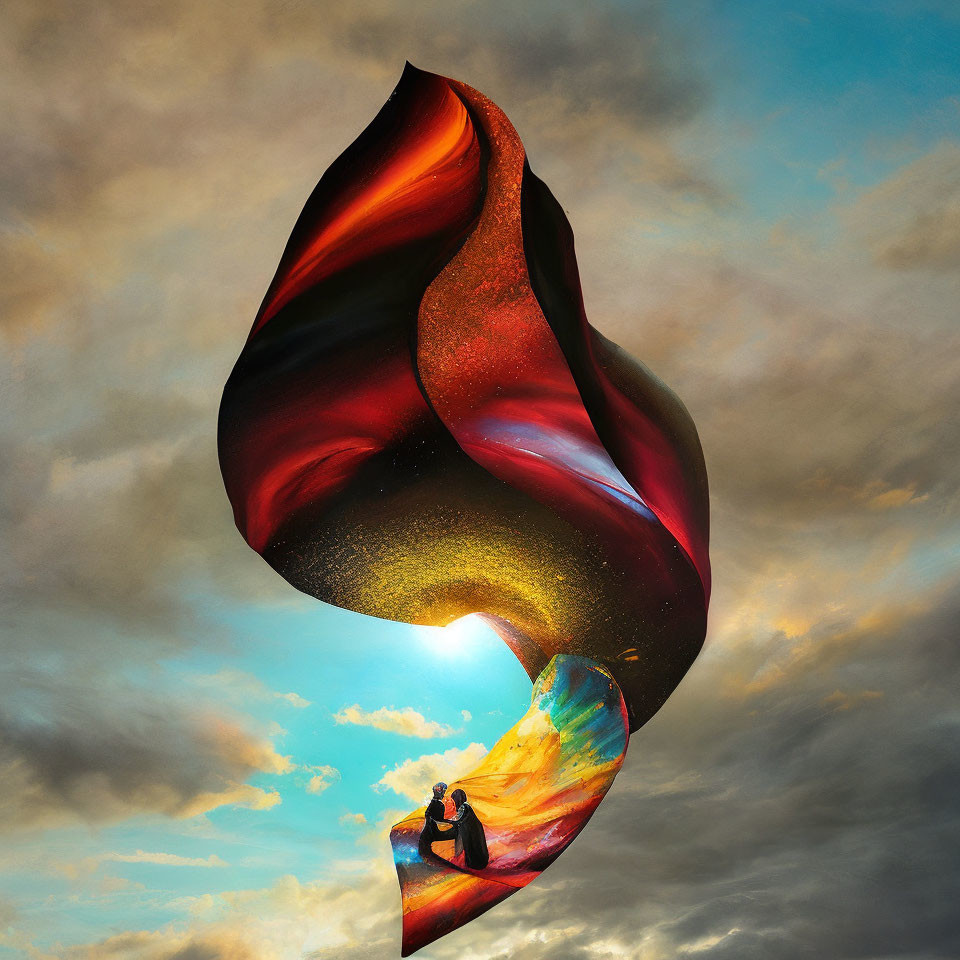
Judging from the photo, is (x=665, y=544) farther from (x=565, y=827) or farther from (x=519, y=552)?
(x=565, y=827)

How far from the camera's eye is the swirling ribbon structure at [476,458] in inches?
391

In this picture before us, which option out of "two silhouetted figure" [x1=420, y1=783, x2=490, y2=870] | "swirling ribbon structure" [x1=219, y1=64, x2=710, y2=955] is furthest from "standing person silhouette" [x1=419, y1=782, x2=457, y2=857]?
"swirling ribbon structure" [x1=219, y1=64, x2=710, y2=955]

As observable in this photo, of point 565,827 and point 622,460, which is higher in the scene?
point 622,460

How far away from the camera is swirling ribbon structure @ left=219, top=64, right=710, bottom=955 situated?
32.6 feet

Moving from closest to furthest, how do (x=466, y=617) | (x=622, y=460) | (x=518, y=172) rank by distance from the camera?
(x=518, y=172) → (x=622, y=460) → (x=466, y=617)

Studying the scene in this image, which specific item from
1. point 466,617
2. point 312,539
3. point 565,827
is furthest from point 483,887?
point 312,539

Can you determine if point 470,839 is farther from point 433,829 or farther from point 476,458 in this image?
point 476,458

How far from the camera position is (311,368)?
415 inches

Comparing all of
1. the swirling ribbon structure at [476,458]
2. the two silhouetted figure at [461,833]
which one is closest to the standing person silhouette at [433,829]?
the two silhouetted figure at [461,833]

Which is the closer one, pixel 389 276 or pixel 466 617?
pixel 389 276

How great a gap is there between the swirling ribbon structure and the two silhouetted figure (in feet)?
0.40

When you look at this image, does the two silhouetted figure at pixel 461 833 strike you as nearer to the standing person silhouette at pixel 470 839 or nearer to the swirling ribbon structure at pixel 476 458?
the standing person silhouette at pixel 470 839

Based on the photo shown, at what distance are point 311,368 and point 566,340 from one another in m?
2.52

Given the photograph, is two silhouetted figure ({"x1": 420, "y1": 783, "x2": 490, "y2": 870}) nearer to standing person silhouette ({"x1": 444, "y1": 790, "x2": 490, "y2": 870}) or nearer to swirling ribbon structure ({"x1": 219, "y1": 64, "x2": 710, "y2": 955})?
standing person silhouette ({"x1": 444, "y1": 790, "x2": 490, "y2": 870})
